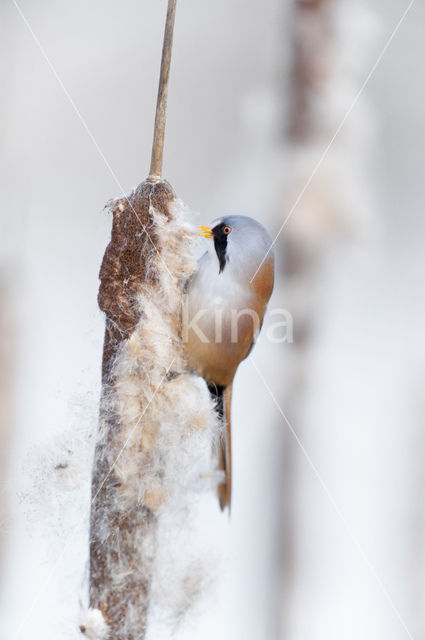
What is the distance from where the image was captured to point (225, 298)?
0.71 metres

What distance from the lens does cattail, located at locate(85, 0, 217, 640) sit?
60 centimetres

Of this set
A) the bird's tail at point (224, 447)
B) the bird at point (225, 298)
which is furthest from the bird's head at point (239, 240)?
the bird's tail at point (224, 447)

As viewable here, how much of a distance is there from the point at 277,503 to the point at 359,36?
1.64 feet

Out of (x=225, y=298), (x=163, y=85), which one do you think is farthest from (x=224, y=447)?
(x=163, y=85)

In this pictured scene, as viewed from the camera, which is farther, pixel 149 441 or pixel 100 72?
pixel 100 72

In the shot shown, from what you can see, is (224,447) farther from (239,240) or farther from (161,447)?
(239,240)

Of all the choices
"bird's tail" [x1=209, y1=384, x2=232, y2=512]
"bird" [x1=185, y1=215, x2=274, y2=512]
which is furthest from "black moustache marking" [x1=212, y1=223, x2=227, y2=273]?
"bird's tail" [x1=209, y1=384, x2=232, y2=512]

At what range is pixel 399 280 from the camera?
3.17 feet

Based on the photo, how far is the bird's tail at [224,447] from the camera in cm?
69

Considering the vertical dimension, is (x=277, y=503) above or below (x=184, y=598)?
above

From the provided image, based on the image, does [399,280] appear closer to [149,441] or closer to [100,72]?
[149,441]

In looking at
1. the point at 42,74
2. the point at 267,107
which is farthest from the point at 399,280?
the point at 42,74

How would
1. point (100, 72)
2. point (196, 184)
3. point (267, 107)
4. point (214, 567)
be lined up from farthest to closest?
point (100, 72) < point (196, 184) < point (267, 107) < point (214, 567)

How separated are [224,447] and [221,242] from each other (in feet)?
0.73
